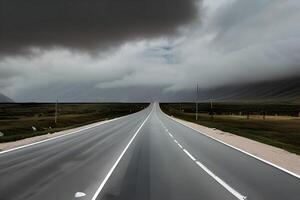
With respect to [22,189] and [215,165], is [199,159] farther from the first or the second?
[22,189]

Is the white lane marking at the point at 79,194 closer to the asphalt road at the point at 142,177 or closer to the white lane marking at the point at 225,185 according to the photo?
the asphalt road at the point at 142,177

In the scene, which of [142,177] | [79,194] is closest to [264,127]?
[142,177]

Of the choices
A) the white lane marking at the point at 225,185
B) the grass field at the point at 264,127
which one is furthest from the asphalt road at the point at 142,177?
the grass field at the point at 264,127

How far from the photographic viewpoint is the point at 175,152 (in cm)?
2052

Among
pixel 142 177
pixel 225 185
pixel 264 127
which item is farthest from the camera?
pixel 264 127

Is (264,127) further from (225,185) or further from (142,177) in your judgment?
A: (225,185)

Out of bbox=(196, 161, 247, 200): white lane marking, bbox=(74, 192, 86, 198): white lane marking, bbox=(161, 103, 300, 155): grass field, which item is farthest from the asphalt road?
bbox=(161, 103, 300, 155): grass field

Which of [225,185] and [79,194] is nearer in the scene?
[79,194]

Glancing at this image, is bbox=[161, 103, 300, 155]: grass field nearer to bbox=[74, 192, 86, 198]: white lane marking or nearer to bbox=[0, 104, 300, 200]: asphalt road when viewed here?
bbox=[0, 104, 300, 200]: asphalt road

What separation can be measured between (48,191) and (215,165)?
7.41 metres

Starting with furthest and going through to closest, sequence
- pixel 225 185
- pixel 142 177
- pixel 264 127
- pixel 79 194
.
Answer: pixel 264 127 < pixel 142 177 < pixel 225 185 < pixel 79 194

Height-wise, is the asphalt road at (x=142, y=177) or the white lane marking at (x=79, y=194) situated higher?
the white lane marking at (x=79, y=194)

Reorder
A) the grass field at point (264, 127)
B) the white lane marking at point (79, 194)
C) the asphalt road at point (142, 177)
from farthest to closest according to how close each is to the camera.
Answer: the grass field at point (264, 127) < the asphalt road at point (142, 177) < the white lane marking at point (79, 194)

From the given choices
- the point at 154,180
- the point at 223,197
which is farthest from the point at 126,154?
the point at 223,197
